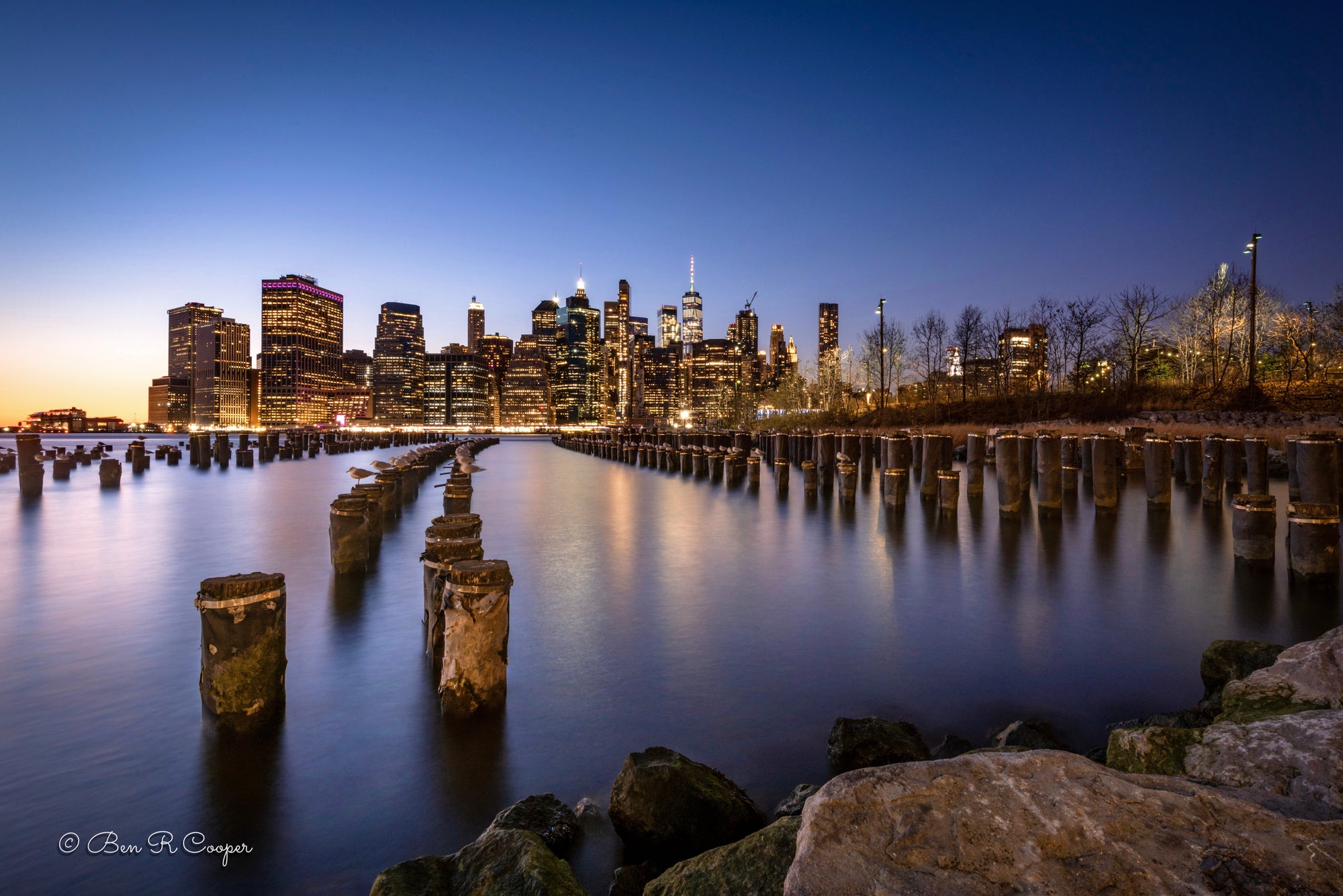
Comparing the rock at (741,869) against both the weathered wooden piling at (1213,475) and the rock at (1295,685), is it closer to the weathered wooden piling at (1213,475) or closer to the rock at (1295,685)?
the rock at (1295,685)

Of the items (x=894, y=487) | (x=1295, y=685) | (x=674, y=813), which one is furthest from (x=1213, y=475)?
(x=674, y=813)

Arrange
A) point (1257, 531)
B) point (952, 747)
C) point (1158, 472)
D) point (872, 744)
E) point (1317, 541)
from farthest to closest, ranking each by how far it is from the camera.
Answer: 1. point (1158, 472)
2. point (1257, 531)
3. point (1317, 541)
4. point (952, 747)
5. point (872, 744)

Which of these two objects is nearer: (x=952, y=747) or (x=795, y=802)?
(x=795, y=802)

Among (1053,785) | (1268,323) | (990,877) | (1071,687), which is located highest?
(1268,323)

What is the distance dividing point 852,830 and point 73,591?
1144 centimetres

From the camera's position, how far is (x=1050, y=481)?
14930 millimetres

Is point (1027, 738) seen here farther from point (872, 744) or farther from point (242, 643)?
point (242, 643)

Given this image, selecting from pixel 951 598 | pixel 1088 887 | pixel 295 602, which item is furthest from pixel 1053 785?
pixel 295 602

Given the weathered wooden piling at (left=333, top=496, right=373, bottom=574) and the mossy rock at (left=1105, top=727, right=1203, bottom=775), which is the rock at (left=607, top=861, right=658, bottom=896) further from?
the weathered wooden piling at (left=333, top=496, right=373, bottom=574)

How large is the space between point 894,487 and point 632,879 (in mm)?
14583

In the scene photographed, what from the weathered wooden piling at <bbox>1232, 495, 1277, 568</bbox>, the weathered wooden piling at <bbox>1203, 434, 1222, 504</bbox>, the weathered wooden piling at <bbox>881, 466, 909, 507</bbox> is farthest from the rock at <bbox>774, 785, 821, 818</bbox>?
the weathered wooden piling at <bbox>1203, 434, 1222, 504</bbox>

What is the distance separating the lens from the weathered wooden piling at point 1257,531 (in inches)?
370

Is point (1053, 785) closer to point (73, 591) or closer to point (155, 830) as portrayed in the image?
point (155, 830)

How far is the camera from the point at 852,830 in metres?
1.92
